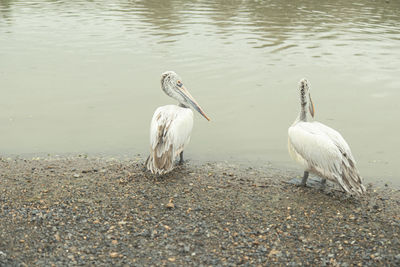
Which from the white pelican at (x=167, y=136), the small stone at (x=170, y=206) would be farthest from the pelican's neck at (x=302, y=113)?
the small stone at (x=170, y=206)

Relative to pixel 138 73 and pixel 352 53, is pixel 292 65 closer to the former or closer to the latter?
pixel 352 53

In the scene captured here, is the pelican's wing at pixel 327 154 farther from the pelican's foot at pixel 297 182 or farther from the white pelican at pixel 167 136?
the white pelican at pixel 167 136

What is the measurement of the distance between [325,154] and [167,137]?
6.45 feet

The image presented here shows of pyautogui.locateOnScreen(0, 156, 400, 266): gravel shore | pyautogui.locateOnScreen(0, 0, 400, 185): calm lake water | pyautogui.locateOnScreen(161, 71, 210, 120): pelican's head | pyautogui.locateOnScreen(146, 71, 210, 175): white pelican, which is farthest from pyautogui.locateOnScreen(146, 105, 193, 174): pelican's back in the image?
pyautogui.locateOnScreen(0, 0, 400, 185): calm lake water

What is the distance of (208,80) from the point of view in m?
10.3

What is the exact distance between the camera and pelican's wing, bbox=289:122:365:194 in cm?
533

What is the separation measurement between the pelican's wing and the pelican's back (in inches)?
57.6

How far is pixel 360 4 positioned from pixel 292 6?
3.61m

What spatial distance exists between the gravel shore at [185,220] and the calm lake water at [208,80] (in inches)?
43.8

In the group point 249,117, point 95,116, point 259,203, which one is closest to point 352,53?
point 249,117

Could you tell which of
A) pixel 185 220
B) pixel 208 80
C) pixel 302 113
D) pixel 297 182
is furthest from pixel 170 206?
pixel 208 80

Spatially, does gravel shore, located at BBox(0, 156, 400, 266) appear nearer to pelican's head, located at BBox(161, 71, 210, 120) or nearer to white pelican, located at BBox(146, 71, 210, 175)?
white pelican, located at BBox(146, 71, 210, 175)

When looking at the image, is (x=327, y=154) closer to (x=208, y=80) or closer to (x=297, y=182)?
(x=297, y=182)

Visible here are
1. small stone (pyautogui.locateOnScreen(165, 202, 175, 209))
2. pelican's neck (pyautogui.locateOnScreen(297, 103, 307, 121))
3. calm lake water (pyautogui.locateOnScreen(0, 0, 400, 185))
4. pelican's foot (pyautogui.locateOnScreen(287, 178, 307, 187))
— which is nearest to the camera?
small stone (pyautogui.locateOnScreen(165, 202, 175, 209))
